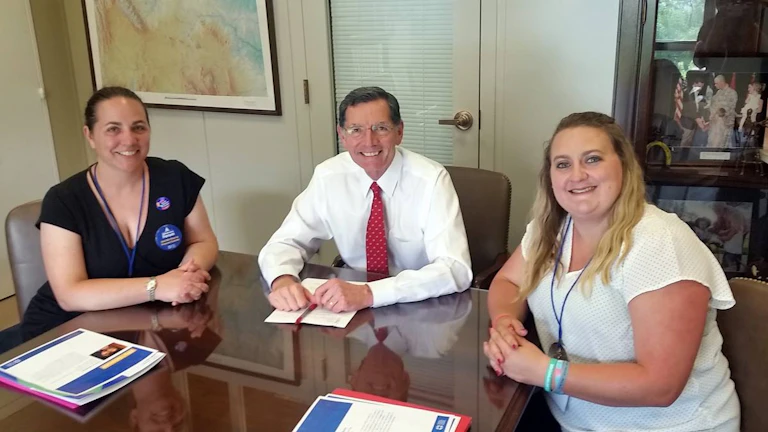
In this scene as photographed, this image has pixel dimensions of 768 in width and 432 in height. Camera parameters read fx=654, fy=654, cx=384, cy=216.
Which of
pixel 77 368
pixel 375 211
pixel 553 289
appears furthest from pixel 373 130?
pixel 77 368

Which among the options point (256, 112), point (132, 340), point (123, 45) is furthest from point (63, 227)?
point (123, 45)

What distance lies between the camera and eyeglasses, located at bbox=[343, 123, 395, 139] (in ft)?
6.33

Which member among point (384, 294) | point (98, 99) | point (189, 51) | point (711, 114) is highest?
point (189, 51)

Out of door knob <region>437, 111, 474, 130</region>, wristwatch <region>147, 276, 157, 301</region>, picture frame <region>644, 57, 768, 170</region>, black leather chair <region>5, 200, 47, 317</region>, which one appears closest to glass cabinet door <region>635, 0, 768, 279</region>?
picture frame <region>644, 57, 768, 170</region>

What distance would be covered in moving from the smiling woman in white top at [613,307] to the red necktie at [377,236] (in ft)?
1.96

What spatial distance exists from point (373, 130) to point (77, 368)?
3.31 feet

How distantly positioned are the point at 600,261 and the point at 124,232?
1324 mm

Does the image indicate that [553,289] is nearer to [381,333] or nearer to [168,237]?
[381,333]

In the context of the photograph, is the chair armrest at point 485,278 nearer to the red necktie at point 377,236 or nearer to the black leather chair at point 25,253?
the red necktie at point 377,236

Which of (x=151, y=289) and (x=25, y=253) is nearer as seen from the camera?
(x=151, y=289)

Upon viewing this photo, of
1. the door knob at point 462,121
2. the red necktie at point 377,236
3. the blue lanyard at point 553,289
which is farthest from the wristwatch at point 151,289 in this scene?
the door knob at point 462,121

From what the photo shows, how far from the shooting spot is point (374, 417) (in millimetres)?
1156

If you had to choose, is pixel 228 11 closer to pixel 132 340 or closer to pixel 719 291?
pixel 132 340

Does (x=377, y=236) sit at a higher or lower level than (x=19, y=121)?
lower
